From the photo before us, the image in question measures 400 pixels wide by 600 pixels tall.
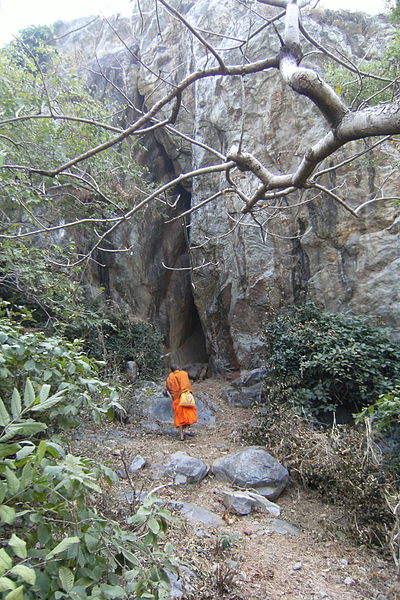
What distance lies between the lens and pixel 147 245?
11945 mm

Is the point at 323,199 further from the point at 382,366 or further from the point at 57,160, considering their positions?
the point at 57,160

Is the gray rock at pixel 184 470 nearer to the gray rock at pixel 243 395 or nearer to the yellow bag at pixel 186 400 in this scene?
the yellow bag at pixel 186 400

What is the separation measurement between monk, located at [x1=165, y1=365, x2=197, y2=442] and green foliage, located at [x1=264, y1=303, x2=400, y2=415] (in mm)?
1402

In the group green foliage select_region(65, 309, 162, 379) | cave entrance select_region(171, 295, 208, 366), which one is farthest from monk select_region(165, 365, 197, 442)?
cave entrance select_region(171, 295, 208, 366)

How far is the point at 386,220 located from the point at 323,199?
1.45 metres

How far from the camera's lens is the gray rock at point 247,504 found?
4.26 metres

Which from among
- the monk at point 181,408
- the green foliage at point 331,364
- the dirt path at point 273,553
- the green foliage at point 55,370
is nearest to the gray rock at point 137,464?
the dirt path at point 273,553

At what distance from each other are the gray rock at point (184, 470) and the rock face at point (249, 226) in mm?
3955

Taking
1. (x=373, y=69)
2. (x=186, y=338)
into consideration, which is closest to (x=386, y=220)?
(x=373, y=69)

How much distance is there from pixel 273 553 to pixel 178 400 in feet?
11.6

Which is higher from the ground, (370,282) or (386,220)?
(386,220)

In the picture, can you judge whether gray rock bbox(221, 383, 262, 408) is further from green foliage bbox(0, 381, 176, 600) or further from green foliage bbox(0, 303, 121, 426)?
green foliage bbox(0, 381, 176, 600)

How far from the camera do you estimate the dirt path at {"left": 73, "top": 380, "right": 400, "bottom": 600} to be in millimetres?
2988

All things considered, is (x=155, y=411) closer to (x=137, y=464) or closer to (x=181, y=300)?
(x=137, y=464)
